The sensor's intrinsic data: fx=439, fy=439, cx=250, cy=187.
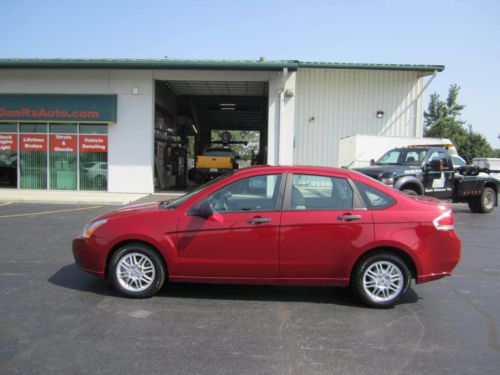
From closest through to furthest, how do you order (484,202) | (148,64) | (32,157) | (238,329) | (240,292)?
(238,329)
(240,292)
(484,202)
(148,64)
(32,157)

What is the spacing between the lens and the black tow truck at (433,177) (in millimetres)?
12031

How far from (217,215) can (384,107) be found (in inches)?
702

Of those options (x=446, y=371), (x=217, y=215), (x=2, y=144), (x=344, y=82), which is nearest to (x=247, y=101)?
(x=344, y=82)

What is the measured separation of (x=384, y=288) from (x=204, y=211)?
2236 mm

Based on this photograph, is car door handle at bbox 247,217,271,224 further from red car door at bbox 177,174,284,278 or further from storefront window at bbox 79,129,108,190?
storefront window at bbox 79,129,108,190

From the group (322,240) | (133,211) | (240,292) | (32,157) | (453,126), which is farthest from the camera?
(453,126)

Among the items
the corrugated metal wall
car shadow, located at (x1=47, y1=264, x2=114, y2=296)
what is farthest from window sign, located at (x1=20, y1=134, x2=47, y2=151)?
car shadow, located at (x1=47, y1=264, x2=114, y2=296)

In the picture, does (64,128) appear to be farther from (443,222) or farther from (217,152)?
(443,222)

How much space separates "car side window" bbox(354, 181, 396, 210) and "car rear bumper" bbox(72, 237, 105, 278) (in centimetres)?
320

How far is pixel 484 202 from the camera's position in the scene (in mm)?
14367

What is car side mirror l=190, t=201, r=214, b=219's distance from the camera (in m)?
4.96

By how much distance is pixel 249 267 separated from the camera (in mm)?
5016

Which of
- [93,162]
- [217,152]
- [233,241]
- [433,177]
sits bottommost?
[233,241]

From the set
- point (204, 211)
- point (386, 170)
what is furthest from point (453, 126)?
point (204, 211)
